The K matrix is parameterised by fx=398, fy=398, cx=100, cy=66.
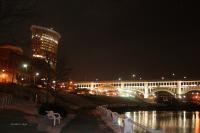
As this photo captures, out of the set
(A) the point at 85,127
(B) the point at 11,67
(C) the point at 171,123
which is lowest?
(C) the point at 171,123

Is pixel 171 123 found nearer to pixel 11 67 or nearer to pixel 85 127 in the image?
pixel 85 127

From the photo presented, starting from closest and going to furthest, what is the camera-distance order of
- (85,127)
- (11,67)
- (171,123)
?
(85,127), (171,123), (11,67)

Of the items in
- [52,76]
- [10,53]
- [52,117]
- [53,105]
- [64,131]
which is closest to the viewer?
[64,131]

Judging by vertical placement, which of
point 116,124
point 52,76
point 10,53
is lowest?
point 116,124

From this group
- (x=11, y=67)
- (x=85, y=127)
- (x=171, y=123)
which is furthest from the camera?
(x=11, y=67)

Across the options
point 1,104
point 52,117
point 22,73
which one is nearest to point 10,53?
point 22,73

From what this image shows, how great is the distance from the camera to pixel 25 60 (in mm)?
138875

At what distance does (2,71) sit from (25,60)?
22502 mm

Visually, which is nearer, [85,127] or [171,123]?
[85,127]

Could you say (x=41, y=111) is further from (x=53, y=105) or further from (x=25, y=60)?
(x=25, y=60)

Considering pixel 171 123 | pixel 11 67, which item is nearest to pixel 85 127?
pixel 171 123

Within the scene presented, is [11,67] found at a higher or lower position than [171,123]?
higher

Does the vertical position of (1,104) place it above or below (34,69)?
below

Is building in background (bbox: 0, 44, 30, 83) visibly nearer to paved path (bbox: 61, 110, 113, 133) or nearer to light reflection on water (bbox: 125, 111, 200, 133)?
light reflection on water (bbox: 125, 111, 200, 133)
